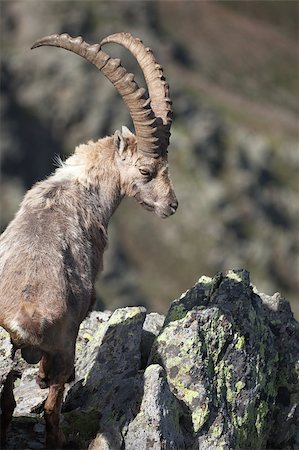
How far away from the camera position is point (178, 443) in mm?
13227

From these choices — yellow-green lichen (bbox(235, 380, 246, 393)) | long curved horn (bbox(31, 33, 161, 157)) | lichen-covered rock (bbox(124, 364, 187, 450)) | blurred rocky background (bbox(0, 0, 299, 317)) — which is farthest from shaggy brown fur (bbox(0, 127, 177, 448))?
blurred rocky background (bbox(0, 0, 299, 317))

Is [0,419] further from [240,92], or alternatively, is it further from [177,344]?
[240,92]

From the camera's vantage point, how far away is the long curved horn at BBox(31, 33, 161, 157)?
14328mm

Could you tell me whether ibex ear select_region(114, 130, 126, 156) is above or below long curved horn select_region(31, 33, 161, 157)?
below

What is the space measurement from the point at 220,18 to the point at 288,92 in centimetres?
2186

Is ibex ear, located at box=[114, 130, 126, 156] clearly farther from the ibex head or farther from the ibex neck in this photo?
the ibex neck

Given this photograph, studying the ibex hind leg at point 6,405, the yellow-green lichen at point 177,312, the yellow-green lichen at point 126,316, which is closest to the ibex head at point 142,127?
the yellow-green lichen at point 177,312

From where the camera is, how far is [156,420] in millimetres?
12898

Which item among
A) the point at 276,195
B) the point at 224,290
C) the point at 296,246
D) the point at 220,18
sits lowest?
the point at 224,290

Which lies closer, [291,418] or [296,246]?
[291,418]

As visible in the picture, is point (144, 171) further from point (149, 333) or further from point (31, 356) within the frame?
point (31, 356)

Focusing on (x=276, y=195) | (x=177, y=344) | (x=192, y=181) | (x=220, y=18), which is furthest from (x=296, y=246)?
(x=177, y=344)

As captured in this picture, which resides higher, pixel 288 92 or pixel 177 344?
pixel 288 92

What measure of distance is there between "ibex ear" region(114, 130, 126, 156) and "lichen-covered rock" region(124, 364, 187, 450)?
4516 millimetres
